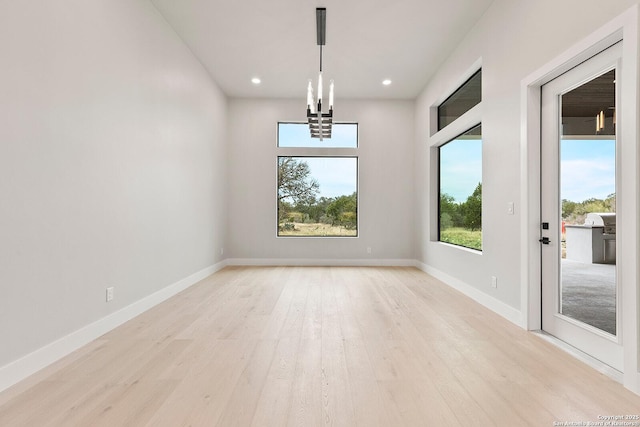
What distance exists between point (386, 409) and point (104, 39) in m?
3.79

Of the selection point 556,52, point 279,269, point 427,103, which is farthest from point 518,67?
point 279,269

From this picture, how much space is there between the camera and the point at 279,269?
6.61 meters

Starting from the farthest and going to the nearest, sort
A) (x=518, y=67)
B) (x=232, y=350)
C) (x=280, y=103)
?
(x=280, y=103)
(x=518, y=67)
(x=232, y=350)

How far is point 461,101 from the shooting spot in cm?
507

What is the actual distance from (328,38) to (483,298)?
3.98m

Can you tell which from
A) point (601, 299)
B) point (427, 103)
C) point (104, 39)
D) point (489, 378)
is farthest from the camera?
point (427, 103)

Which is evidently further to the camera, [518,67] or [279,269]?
[279,269]

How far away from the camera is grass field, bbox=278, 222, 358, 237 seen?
7.25 m

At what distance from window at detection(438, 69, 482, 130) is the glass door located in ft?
5.17

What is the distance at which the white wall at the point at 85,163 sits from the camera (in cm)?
219

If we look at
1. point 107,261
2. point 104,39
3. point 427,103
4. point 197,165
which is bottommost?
point 107,261

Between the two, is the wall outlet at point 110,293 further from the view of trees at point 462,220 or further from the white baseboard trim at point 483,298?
the view of trees at point 462,220

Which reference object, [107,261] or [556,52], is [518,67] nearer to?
[556,52]

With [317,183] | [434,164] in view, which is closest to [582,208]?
[434,164]
